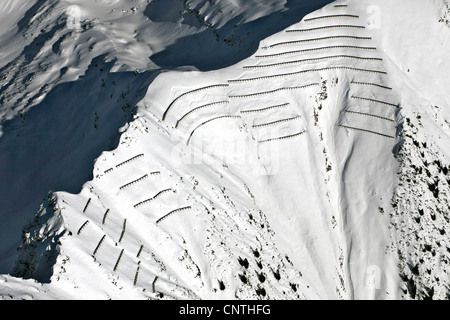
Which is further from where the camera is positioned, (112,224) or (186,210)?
(186,210)

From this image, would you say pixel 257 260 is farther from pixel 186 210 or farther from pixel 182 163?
pixel 182 163

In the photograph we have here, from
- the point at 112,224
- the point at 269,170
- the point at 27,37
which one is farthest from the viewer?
the point at 27,37

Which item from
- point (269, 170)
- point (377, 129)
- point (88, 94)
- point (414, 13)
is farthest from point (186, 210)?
point (414, 13)

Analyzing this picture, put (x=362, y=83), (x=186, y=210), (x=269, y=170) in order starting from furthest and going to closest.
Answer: (x=362, y=83) → (x=269, y=170) → (x=186, y=210)

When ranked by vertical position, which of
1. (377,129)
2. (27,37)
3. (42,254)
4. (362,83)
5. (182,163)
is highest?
(27,37)

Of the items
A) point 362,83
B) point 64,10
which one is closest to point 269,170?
point 362,83

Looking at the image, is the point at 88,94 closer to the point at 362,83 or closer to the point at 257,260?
the point at 257,260
